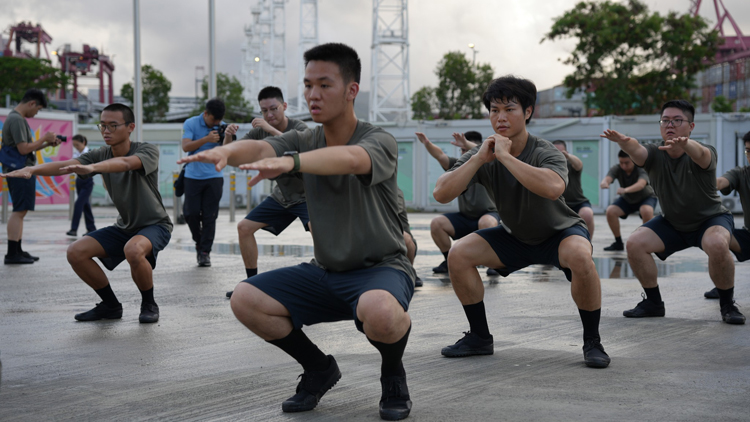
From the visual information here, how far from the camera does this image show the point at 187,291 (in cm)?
764

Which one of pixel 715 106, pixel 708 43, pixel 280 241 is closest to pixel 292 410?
pixel 280 241

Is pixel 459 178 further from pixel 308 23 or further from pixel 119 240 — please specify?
pixel 308 23

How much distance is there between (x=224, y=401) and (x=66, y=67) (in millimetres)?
98671

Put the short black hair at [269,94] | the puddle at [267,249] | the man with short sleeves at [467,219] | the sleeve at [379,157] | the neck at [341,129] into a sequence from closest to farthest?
the sleeve at [379,157] < the neck at [341,129] < the short black hair at [269,94] < the man with short sleeves at [467,219] < the puddle at [267,249]

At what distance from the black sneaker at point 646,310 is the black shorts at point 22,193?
763 cm

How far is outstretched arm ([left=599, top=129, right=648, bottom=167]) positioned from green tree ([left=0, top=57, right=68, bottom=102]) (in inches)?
2051

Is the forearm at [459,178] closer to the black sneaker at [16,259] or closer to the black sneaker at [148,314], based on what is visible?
the black sneaker at [148,314]

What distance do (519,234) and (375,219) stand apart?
1617mm

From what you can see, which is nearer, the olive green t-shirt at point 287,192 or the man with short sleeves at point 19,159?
the olive green t-shirt at point 287,192

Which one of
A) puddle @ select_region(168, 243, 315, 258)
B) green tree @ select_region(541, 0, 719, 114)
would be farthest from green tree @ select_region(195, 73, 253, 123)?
puddle @ select_region(168, 243, 315, 258)

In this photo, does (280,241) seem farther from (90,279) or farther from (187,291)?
(90,279)

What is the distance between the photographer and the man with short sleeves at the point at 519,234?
464 centimetres

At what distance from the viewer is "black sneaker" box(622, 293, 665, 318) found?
6262mm

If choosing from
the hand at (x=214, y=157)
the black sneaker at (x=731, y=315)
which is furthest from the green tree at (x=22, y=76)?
the hand at (x=214, y=157)
